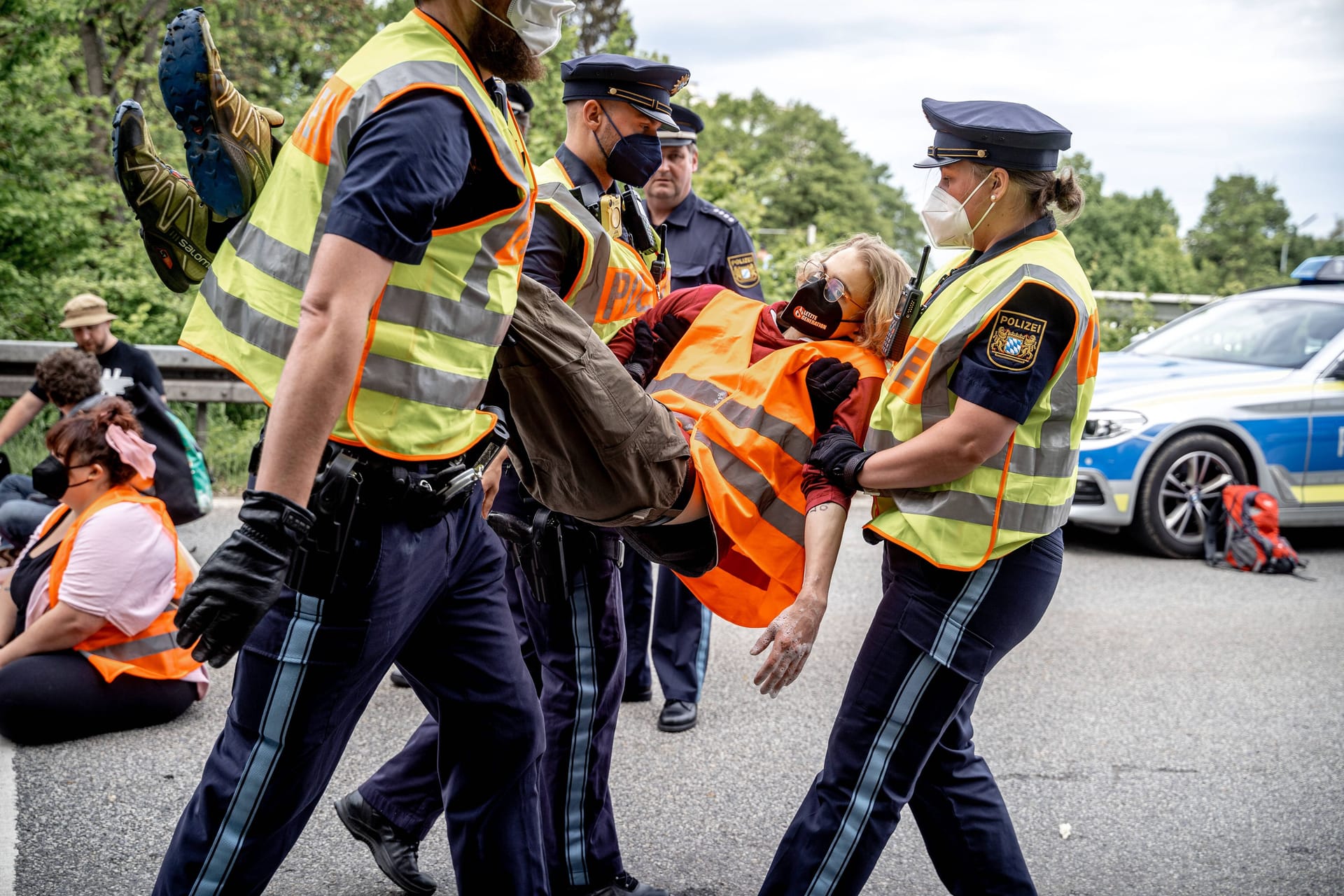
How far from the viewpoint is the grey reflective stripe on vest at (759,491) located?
9.24 feet

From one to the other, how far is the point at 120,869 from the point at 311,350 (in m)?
2.24

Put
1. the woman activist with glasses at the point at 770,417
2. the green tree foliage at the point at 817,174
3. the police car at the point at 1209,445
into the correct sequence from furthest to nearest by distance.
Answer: the green tree foliage at the point at 817,174 → the police car at the point at 1209,445 → the woman activist with glasses at the point at 770,417

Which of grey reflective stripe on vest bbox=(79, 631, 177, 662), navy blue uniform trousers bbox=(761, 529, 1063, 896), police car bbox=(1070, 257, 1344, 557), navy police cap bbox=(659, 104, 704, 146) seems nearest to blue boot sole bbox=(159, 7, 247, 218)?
navy blue uniform trousers bbox=(761, 529, 1063, 896)

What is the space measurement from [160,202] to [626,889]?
215cm

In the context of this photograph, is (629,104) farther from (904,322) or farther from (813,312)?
(904,322)

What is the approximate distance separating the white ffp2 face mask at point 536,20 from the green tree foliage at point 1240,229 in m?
32.0

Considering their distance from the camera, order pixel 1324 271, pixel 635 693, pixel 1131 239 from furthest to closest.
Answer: pixel 1131 239, pixel 1324 271, pixel 635 693

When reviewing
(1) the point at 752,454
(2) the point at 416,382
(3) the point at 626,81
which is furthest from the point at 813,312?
(2) the point at 416,382

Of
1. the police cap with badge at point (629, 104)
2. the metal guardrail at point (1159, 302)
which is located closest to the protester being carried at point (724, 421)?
the police cap with badge at point (629, 104)

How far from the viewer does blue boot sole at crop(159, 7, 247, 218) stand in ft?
6.84

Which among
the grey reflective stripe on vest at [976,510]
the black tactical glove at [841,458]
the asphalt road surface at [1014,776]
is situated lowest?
the asphalt road surface at [1014,776]

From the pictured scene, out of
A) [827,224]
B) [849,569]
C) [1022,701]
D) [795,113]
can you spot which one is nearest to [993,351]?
[1022,701]

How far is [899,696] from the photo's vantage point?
266 centimetres

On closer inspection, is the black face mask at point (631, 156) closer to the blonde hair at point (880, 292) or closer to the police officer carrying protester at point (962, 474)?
the blonde hair at point (880, 292)
